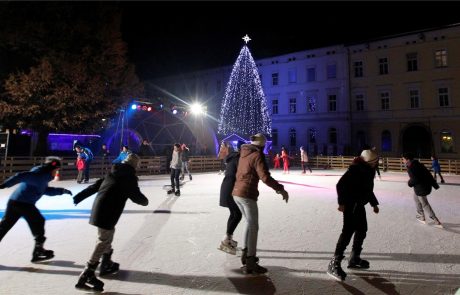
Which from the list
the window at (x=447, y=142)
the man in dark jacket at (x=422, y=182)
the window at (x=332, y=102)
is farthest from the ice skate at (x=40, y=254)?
the window at (x=332, y=102)

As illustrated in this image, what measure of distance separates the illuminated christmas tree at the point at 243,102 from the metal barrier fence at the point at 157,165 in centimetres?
415

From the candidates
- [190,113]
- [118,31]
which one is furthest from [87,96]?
[190,113]

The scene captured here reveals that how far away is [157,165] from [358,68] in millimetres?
23739

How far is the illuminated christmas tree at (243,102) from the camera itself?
28.0 metres

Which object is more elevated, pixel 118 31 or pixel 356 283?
pixel 118 31

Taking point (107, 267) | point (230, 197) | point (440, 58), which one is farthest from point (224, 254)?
point (440, 58)

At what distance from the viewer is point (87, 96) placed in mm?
17047

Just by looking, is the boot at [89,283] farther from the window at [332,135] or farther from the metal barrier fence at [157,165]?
the window at [332,135]

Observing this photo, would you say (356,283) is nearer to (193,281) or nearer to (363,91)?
(193,281)

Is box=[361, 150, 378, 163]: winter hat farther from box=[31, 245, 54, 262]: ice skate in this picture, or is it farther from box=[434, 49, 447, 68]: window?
box=[434, 49, 447, 68]: window

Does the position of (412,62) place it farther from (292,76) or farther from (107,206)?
(107,206)

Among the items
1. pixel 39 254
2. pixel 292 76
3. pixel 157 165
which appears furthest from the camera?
pixel 292 76

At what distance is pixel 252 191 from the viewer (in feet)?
13.9

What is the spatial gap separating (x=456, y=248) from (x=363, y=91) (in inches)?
1211
